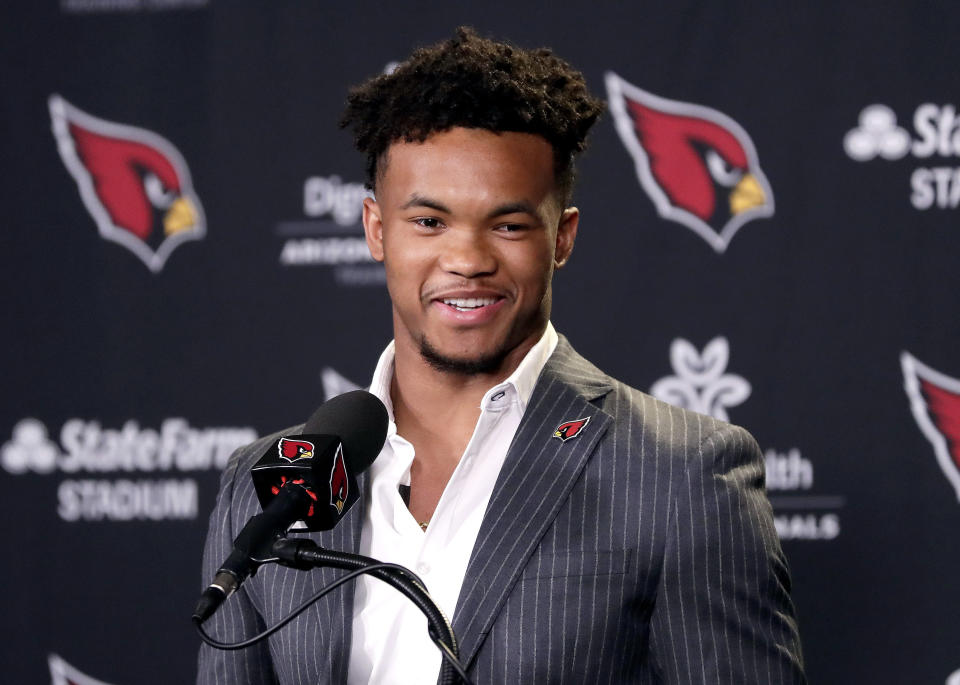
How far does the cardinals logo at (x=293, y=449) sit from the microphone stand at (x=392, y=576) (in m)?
0.08

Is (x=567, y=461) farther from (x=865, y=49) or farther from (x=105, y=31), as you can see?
(x=105, y=31)

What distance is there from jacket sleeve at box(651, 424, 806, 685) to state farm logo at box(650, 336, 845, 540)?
0.90m

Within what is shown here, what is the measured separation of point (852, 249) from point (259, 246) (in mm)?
1274

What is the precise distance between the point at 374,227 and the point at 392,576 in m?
0.84

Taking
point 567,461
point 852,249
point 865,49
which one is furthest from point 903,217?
point 567,461

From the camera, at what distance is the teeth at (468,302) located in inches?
63.4

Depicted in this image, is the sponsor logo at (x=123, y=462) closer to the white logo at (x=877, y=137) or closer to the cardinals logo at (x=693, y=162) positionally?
the cardinals logo at (x=693, y=162)

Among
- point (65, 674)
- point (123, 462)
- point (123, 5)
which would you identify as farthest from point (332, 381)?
point (123, 5)

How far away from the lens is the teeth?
161cm

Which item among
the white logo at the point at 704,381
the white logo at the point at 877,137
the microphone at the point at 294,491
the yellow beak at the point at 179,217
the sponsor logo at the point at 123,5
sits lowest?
the white logo at the point at 704,381

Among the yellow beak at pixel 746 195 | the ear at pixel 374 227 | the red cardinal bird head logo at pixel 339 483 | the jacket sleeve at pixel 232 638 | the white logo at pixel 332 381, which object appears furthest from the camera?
the white logo at pixel 332 381

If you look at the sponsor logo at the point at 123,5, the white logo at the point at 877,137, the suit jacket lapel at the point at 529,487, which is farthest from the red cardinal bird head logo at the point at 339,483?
the sponsor logo at the point at 123,5

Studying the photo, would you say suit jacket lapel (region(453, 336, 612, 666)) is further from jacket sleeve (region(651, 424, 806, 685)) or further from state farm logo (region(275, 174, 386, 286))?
state farm logo (region(275, 174, 386, 286))

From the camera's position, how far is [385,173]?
67.7 inches
